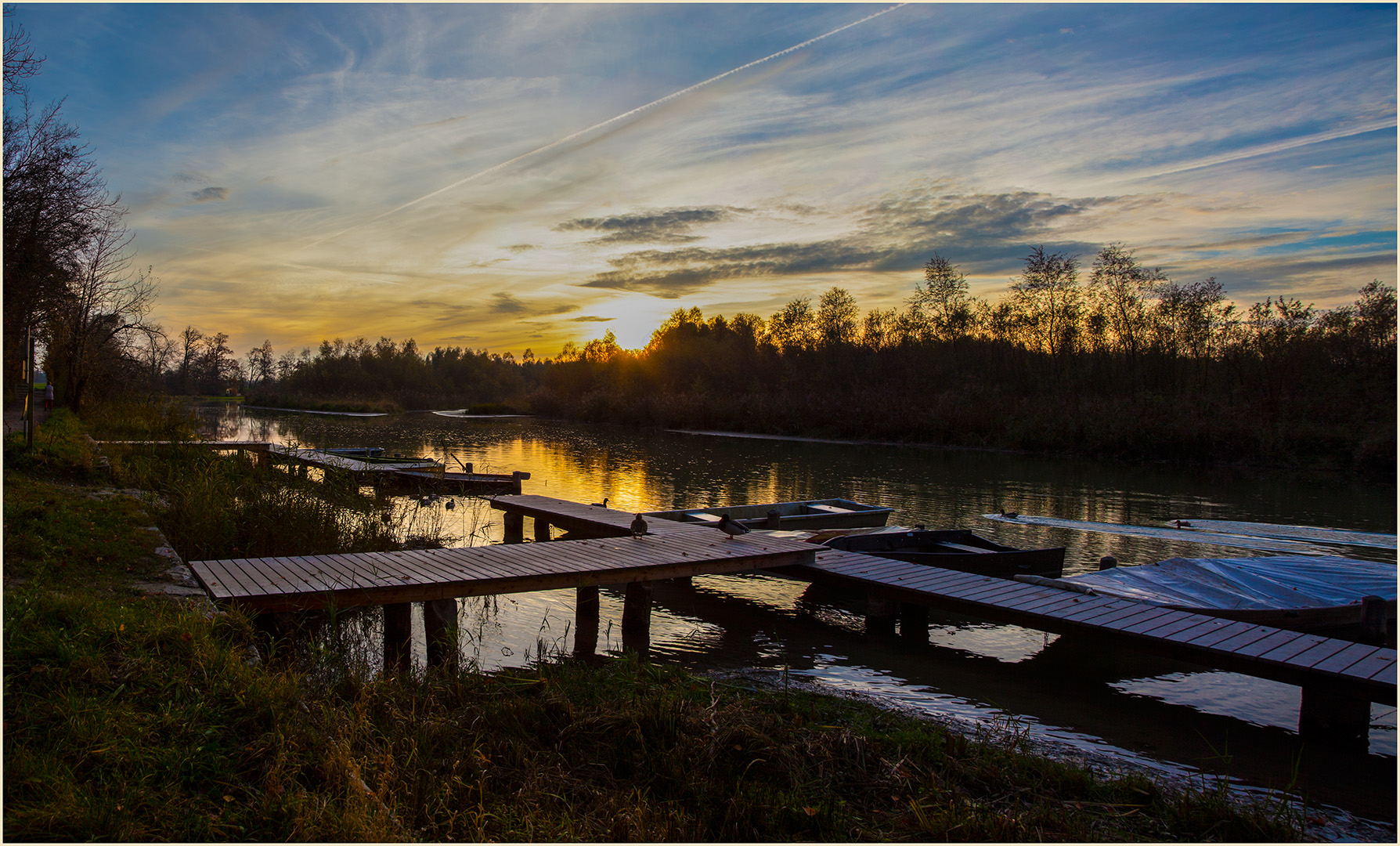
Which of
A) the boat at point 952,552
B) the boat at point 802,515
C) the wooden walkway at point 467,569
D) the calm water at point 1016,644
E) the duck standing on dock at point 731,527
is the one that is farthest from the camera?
the boat at point 802,515

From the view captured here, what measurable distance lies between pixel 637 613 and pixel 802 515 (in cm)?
599

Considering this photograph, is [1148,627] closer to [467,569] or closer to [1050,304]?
[467,569]

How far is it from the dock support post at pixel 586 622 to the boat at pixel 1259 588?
4331mm

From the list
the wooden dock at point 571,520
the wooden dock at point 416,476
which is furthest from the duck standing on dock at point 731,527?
the wooden dock at point 416,476

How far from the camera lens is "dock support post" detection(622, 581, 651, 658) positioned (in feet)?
24.0

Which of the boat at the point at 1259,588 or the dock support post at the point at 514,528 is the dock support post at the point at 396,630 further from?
the boat at the point at 1259,588

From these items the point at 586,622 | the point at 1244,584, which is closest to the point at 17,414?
the point at 586,622

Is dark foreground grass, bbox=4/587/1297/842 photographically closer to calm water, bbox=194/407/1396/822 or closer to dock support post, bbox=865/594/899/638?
calm water, bbox=194/407/1396/822

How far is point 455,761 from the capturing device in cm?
366

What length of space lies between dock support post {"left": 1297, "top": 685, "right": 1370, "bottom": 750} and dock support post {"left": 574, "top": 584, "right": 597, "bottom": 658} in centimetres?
546

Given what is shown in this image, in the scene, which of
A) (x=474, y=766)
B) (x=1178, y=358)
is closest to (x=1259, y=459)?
(x=1178, y=358)

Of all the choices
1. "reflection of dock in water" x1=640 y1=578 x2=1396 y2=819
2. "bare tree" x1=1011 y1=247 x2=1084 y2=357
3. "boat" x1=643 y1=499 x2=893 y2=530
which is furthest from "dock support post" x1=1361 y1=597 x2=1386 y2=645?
"bare tree" x1=1011 y1=247 x2=1084 y2=357

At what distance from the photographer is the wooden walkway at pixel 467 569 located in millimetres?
5750

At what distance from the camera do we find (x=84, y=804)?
2.78 m
